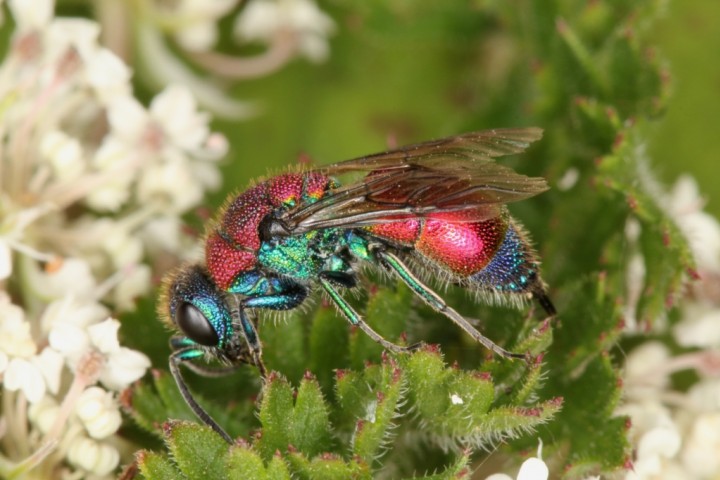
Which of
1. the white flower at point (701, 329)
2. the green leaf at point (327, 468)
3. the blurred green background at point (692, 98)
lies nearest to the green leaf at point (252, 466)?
the green leaf at point (327, 468)

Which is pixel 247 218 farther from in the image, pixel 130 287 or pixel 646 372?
pixel 646 372

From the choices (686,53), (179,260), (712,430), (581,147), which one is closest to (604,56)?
(581,147)

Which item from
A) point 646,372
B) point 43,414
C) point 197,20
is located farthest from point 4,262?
point 646,372

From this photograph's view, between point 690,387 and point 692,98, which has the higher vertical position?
point 692,98

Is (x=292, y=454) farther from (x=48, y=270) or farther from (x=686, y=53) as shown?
(x=686, y=53)

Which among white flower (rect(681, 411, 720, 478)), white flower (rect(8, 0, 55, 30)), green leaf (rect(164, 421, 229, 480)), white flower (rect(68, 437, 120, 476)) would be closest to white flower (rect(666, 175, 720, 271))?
white flower (rect(681, 411, 720, 478))
